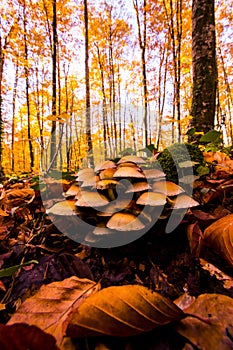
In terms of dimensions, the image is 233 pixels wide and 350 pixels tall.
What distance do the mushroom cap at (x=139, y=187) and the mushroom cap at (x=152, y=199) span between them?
0.02m

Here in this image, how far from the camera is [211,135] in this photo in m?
1.23

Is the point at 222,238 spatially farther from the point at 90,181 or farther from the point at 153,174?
the point at 90,181

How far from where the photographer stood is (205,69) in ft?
7.08

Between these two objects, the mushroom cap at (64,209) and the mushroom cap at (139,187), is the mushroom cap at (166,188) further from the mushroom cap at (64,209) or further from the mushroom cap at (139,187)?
the mushroom cap at (64,209)

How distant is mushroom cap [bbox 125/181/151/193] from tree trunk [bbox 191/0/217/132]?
71.0 inches

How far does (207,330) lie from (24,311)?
0.99 feet

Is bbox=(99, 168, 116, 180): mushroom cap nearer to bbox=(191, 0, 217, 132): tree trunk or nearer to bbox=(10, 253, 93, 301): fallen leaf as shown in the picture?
bbox=(10, 253, 93, 301): fallen leaf

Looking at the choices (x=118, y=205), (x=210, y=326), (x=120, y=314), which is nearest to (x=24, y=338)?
(x=120, y=314)

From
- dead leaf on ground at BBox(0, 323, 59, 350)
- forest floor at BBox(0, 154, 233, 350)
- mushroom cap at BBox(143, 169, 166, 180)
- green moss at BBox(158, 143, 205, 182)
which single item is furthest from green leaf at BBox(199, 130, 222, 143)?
dead leaf on ground at BBox(0, 323, 59, 350)

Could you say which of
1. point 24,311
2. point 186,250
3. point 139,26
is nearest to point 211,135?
point 186,250

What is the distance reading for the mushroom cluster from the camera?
1.77 ft

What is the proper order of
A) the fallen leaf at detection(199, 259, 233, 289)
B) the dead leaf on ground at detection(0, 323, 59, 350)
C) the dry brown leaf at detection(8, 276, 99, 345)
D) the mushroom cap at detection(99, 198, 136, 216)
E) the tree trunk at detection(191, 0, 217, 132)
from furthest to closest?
the tree trunk at detection(191, 0, 217, 132)
the mushroom cap at detection(99, 198, 136, 216)
the fallen leaf at detection(199, 259, 233, 289)
the dry brown leaf at detection(8, 276, 99, 345)
the dead leaf on ground at detection(0, 323, 59, 350)

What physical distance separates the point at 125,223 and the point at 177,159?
1.50 feet

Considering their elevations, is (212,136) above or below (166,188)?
above
